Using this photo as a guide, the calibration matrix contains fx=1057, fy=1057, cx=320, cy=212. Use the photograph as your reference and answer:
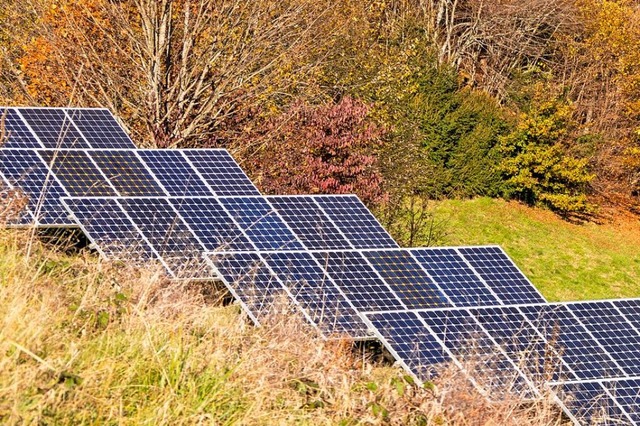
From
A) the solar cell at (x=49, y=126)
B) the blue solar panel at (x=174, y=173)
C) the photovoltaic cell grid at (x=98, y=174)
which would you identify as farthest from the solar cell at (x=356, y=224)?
the solar cell at (x=49, y=126)

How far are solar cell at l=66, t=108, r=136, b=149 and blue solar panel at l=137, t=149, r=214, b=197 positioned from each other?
1.43m

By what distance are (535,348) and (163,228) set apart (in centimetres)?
564

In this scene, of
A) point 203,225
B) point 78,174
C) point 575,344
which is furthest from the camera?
point 78,174

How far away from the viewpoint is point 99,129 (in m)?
21.1

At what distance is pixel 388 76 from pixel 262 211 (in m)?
22.8

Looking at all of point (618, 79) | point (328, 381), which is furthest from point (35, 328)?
point (618, 79)

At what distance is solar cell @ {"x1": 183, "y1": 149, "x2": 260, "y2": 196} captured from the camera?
19.1 metres

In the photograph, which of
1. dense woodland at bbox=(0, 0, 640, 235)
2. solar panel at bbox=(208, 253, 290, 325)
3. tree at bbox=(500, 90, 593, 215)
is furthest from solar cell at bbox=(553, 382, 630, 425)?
tree at bbox=(500, 90, 593, 215)

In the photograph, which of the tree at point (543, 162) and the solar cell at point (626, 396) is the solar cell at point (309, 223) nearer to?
the solar cell at point (626, 396)

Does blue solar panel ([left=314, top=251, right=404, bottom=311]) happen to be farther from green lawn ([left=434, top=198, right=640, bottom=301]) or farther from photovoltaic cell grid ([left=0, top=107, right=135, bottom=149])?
green lawn ([left=434, top=198, right=640, bottom=301])

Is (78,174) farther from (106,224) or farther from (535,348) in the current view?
(535,348)

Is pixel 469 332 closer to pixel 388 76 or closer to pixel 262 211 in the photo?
pixel 262 211

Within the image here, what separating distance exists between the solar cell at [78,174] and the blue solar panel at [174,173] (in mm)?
1243

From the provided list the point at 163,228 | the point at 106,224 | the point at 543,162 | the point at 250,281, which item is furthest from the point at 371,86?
the point at 250,281
